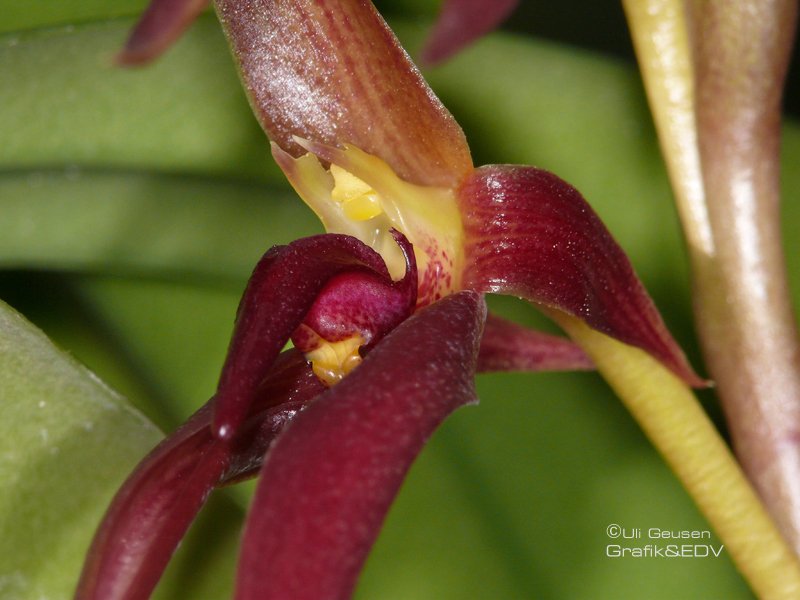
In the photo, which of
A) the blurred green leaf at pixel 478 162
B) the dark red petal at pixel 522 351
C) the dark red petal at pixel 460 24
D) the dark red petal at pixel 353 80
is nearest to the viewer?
the dark red petal at pixel 460 24

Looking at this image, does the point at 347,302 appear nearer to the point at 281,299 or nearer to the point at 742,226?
the point at 281,299

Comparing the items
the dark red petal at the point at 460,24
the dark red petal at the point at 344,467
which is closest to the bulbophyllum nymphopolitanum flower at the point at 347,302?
the dark red petal at the point at 344,467

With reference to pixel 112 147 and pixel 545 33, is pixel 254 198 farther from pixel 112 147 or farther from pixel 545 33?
pixel 545 33

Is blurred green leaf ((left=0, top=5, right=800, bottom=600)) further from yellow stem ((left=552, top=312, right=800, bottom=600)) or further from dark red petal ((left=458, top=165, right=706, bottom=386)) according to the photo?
dark red petal ((left=458, top=165, right=706, bottom=386))

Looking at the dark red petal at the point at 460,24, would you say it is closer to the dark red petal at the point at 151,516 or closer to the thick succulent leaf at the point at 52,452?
the dark red petal at the point at 151,516

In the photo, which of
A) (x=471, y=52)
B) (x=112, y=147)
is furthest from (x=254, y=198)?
(x=471, y=52)

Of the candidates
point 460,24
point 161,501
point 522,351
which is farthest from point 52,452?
point 460,24
